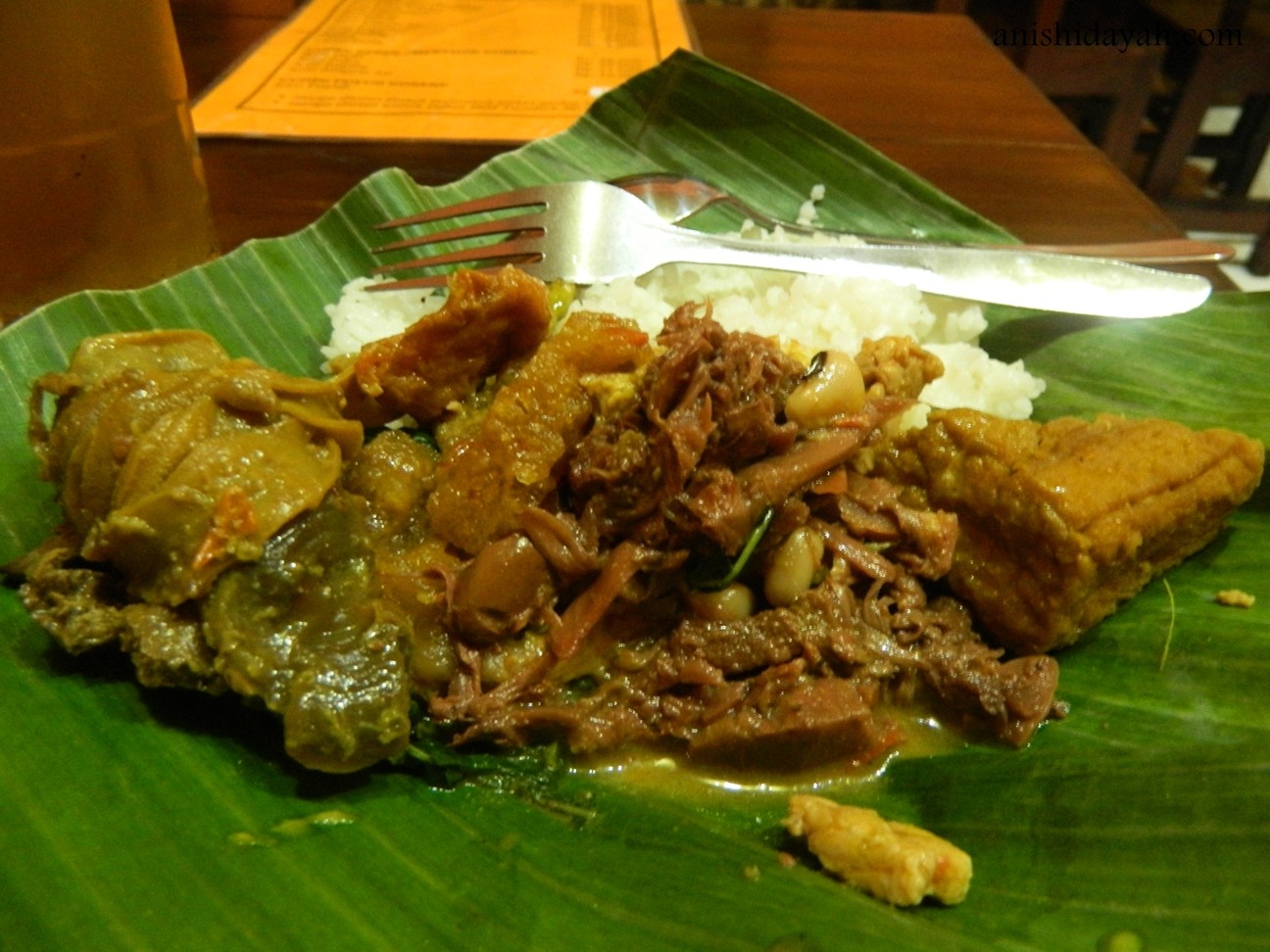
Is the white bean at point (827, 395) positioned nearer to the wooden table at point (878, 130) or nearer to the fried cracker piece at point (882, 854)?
the fried cracker piece at point (882, 854)

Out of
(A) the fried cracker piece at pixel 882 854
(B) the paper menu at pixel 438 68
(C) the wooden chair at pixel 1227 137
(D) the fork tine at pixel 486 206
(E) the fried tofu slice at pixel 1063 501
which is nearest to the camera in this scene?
(A) the fried cracker piece at pixel 882 854

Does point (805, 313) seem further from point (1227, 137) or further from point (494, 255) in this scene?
point (1227, 137)

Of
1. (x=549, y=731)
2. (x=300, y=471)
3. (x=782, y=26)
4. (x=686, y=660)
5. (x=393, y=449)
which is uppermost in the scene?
(x=782, y=26)

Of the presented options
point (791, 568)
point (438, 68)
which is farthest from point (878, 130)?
point (791, 568)

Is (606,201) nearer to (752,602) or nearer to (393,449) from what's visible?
(393,449)

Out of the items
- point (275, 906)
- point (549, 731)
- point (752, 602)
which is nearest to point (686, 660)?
point (752, 602)

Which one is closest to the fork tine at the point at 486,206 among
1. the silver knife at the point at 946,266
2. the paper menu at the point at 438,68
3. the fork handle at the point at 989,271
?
the silver knife at the point at 946,266
